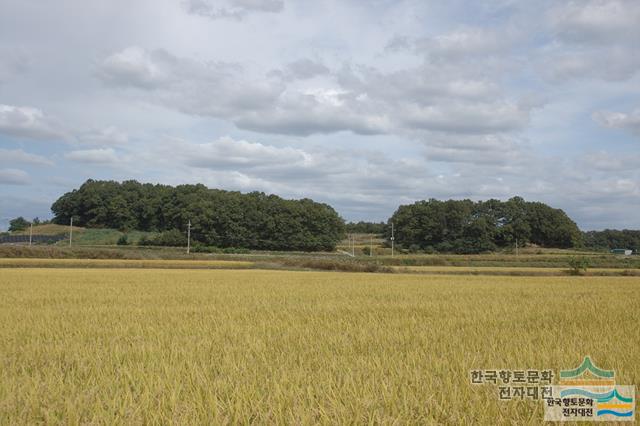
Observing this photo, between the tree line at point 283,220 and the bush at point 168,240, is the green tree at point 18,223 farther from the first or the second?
the bush at point 168,240

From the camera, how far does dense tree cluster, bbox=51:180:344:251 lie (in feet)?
364

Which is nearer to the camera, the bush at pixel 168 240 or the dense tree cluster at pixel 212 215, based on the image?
the bush at pixel 168 240

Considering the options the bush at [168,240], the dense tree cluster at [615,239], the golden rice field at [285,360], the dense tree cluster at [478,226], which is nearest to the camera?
the golden rice field at [285,360]

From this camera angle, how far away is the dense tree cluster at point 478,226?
383 ft

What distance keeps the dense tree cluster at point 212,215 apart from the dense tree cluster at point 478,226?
18861 millimetres

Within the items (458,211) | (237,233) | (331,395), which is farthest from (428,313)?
(458,211)

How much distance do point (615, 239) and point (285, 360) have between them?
215m

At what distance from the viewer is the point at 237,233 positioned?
360 ft

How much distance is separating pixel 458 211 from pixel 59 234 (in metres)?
98.9

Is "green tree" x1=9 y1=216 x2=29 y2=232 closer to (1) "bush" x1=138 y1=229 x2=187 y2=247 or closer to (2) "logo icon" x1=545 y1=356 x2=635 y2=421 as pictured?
(1) "bush" x1=138 y1=229 x2=187 y2=247

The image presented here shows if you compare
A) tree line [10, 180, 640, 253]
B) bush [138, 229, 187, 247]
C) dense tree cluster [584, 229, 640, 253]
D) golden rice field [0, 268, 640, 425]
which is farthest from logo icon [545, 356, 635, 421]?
dense tree cluster [584, 229, 640, 253]

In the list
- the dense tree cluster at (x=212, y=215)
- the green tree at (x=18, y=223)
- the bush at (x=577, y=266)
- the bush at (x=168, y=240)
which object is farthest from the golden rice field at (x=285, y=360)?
the green tree at (x=18, y=223)

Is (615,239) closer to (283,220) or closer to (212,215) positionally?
(283,220)

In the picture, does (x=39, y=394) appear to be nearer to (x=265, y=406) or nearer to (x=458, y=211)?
(x=265, y=406)
